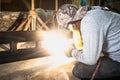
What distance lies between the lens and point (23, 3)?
11109 mm

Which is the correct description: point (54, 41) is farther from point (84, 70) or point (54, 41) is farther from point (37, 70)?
point (84, 70)

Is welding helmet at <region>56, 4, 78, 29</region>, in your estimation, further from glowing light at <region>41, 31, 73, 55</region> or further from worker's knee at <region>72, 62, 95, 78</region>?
glowing light at <region>41, 31, 73, 55</region>

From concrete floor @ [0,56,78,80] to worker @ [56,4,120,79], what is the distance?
1.01m

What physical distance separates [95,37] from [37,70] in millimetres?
2109

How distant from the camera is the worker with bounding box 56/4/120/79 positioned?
2.78 metres

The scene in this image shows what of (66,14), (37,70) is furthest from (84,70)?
(37,70)

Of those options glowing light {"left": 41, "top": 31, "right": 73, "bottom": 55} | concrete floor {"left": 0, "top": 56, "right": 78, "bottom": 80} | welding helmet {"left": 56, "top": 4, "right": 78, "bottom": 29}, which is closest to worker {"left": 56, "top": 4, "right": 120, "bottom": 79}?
welding helmet {"left": 56, "top": 4, "right": 78, "bottom": 29}

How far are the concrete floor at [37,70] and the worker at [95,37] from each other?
3.32 ft

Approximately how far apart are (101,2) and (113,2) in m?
0.45

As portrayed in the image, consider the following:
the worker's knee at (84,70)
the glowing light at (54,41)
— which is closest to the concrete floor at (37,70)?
the glowing light at (54,41)

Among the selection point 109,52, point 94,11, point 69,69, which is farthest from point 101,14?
point 69,69

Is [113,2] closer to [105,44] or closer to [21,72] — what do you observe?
[21,72]

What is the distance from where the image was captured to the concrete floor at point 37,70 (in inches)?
165

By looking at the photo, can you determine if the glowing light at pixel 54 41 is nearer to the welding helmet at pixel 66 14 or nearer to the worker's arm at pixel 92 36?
the welding helmet at pixel 66 14
